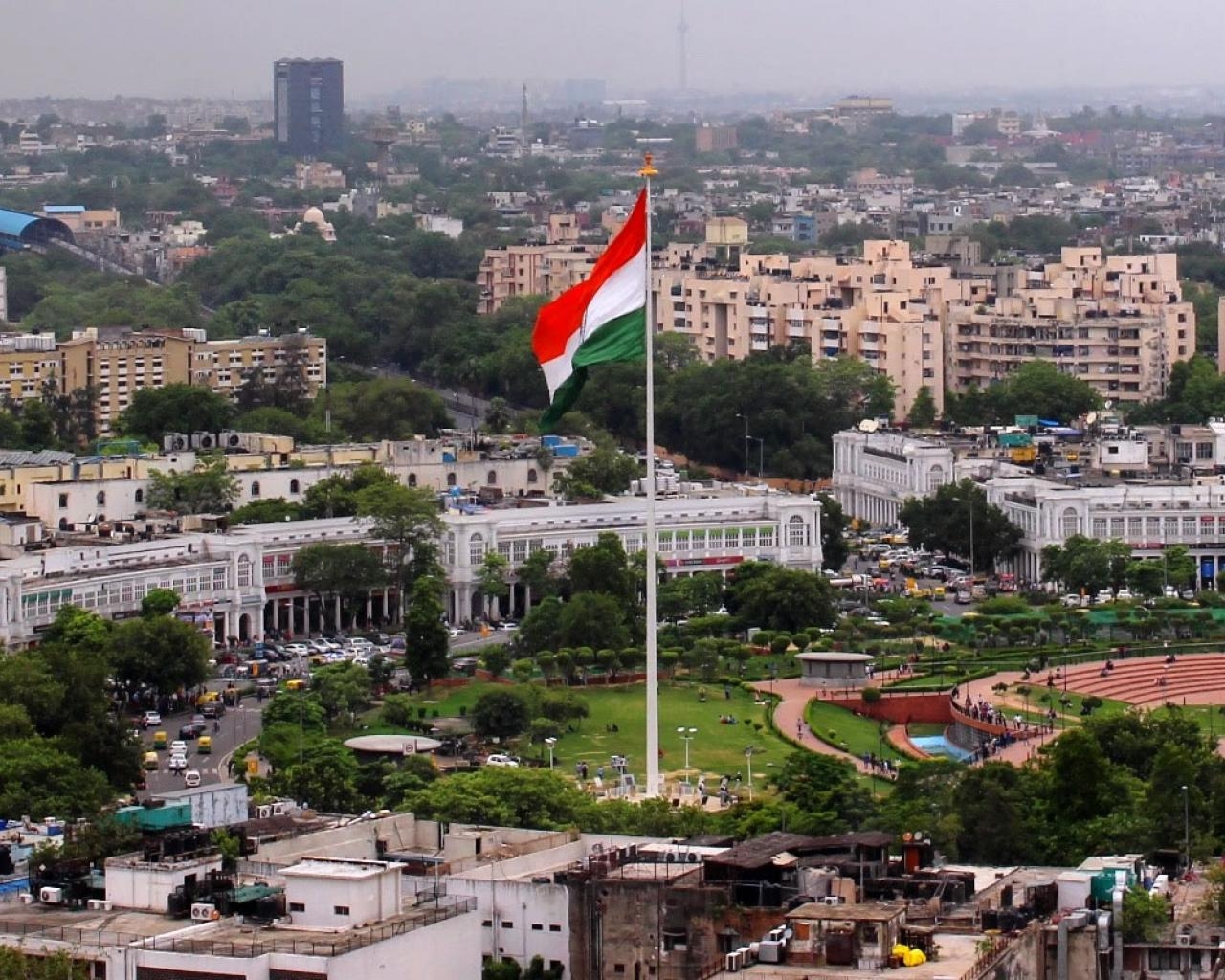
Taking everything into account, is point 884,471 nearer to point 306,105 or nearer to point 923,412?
point 923,412


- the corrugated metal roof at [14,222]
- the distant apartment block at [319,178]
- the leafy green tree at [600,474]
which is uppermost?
the leafy green tree at [600,474]

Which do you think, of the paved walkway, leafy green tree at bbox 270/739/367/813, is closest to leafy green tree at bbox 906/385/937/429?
the paved walkway

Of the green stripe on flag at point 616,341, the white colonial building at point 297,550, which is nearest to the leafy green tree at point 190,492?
the white colonial building at point 297,550

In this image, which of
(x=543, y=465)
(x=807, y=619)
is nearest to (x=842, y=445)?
(x=543, y=465)

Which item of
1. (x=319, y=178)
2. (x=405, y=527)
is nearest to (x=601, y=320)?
(x=405, y=527)

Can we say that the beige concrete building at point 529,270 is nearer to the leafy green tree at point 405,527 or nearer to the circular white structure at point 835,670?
the leafy green tree at point 405,527
